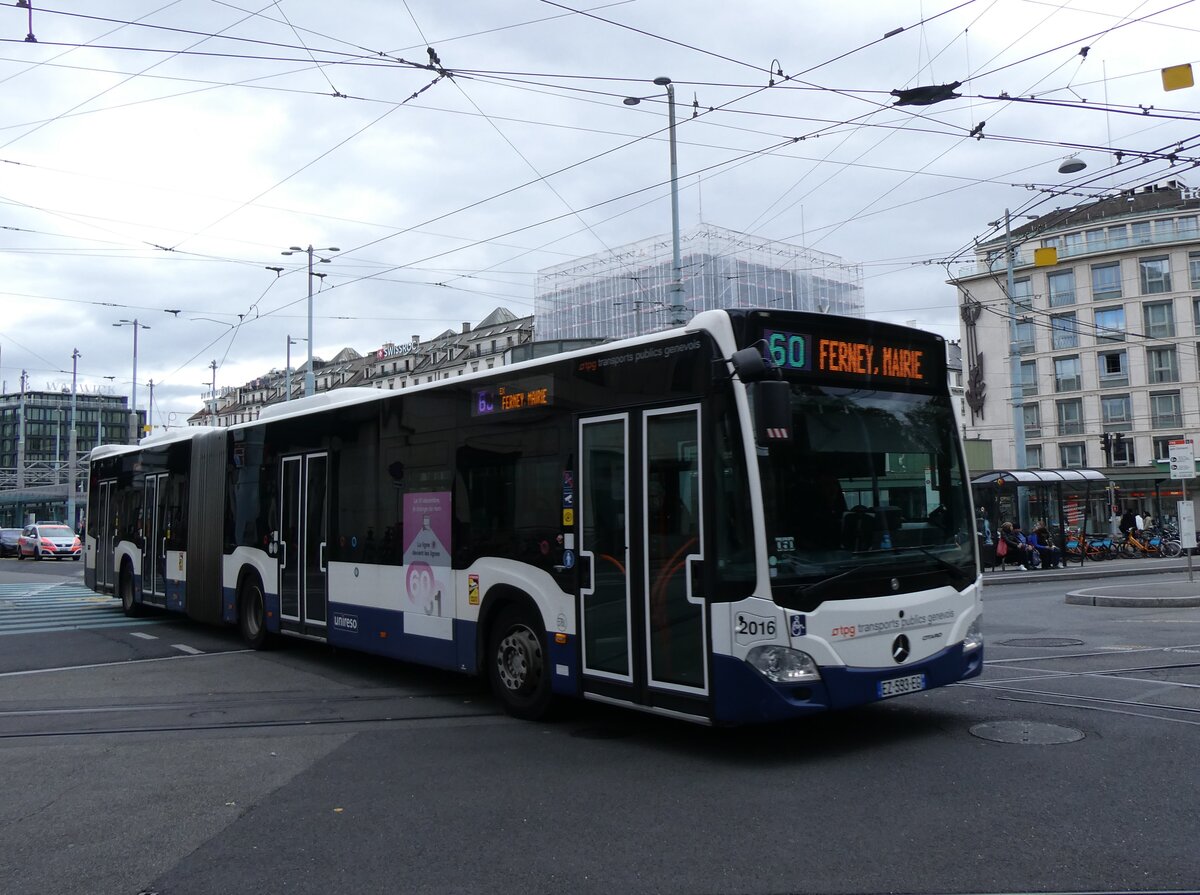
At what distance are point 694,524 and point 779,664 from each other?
104 cm

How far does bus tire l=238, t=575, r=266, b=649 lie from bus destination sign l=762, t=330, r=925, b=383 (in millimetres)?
8289

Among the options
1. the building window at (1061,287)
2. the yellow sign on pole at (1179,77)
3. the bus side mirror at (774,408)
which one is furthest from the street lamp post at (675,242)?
the building window at (1061,287)

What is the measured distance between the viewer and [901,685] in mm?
6859

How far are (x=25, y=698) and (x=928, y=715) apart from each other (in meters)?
8.45

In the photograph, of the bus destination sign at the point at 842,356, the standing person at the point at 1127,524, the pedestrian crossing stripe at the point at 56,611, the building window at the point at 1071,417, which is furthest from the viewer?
the building window at the point at 1071,417

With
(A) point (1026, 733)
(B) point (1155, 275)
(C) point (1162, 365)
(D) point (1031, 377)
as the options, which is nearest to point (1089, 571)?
(A) point (1026, 733)

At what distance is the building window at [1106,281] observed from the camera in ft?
208

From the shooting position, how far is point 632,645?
7.12 meters

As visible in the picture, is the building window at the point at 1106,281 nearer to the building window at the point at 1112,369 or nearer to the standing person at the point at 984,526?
the building window at the point at 1112,369

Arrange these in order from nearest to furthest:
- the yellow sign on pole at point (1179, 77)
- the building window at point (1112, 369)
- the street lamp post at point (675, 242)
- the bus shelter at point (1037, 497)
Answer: the yellow sign on pole at point (1179, 77) < the street lamp post at point (675, 242) < the bus shelter at point (1037, 497) < the building window at point (1112, 369)

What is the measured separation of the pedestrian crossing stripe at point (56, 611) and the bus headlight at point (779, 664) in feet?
43.9

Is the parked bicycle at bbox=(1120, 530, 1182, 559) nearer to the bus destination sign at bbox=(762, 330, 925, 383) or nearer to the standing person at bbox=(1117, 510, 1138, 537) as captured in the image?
the standing person at bbox=(1117, 510, 1138, 537)

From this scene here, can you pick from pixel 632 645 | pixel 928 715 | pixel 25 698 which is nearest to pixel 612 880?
pixel 632 645

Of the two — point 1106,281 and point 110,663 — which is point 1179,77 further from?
point 1106,281
